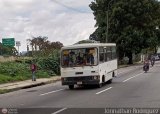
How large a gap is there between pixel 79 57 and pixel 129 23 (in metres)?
50.6

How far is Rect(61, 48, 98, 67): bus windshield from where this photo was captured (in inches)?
1016

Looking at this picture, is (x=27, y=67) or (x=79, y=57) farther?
(x=27, y=67)

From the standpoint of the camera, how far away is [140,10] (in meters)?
74.6

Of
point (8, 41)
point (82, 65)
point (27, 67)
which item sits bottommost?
point (27, 67)

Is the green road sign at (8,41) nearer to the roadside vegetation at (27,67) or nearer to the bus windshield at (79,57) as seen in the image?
the roadside vegetation at (27,67)

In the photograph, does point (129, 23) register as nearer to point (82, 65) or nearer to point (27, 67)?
point (27, 67)

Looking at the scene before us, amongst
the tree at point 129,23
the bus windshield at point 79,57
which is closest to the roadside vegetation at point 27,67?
the bus windshield at point 79,57

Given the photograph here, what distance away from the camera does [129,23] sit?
75.6 m

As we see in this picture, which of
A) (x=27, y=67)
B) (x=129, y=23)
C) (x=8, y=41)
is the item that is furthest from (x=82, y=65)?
(x=129, y=23)

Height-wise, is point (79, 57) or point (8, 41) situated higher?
point (8, 41)

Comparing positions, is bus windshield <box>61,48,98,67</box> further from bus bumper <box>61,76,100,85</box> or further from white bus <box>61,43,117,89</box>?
bus bumper <box>61,76,100,85</box>

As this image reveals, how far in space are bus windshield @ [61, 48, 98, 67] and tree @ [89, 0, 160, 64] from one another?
4633 centimetres

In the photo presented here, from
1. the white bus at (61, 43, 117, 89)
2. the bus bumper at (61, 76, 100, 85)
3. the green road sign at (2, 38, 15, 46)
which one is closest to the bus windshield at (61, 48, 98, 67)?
the white bus at (61, 43, 117, 89)

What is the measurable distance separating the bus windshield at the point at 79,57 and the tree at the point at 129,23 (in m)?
46.3
